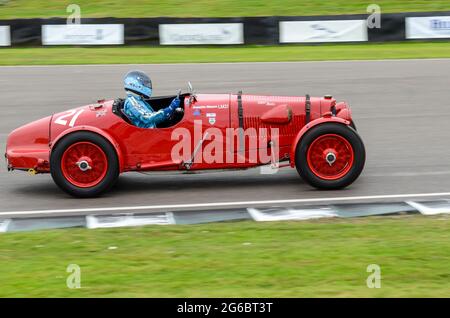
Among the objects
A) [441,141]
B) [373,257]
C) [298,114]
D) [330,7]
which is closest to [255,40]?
[330,7]

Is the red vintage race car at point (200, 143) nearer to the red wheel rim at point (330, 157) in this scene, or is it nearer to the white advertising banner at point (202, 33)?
the red wheel rim at point (330, 157)

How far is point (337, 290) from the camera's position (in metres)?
6.25

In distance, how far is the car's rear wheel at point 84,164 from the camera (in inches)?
374

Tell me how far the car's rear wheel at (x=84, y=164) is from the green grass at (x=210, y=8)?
19.5m

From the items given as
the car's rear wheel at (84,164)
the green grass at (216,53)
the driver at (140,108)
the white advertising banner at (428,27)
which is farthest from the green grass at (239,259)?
the white advertising banner at (428,27)

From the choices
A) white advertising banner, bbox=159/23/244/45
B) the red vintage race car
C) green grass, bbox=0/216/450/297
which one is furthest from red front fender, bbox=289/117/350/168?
white advertising banner, bbox=159/23/244/45

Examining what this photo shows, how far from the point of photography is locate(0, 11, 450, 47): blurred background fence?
24484 millimetres

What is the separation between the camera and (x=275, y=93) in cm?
1691

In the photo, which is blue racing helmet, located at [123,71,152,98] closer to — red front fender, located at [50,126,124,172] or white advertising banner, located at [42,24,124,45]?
red front fender, located at [50,126,124,172]

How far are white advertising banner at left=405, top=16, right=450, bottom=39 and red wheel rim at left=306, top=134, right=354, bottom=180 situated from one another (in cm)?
1590

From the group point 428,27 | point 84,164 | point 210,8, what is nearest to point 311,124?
point 84,164
